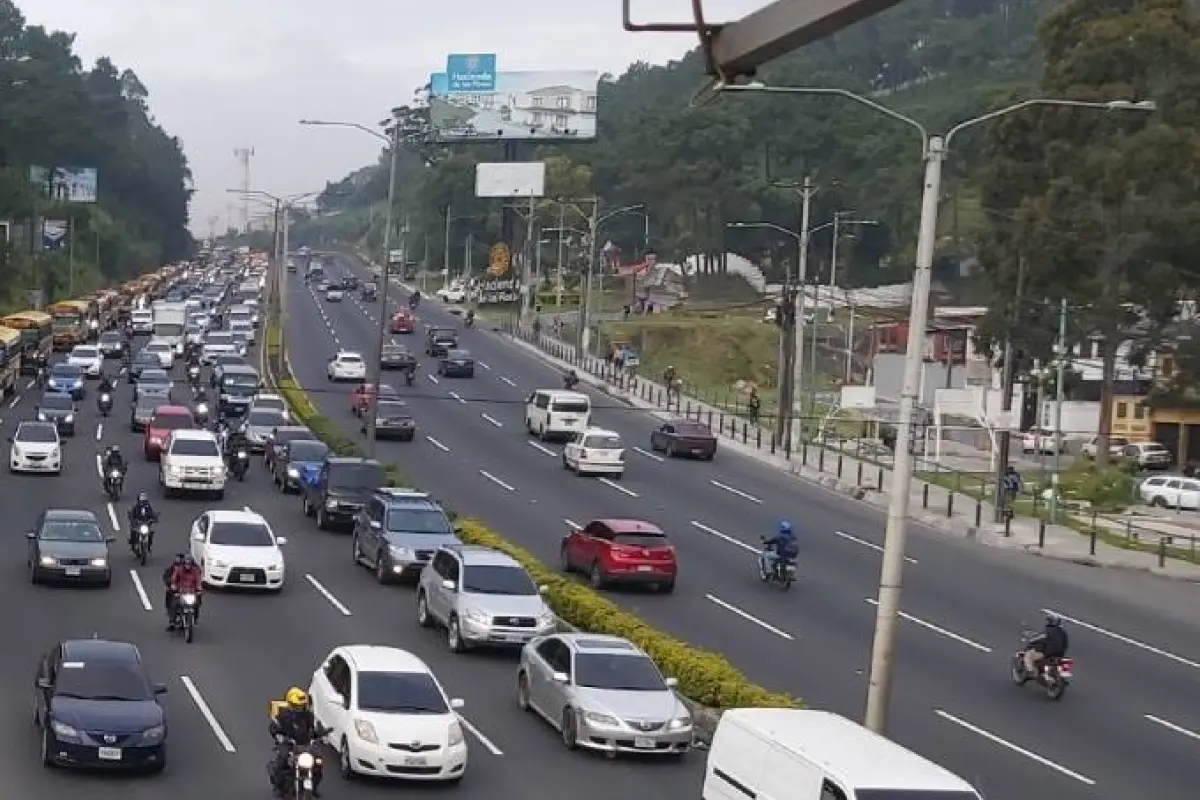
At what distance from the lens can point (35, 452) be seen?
48438 millimetres

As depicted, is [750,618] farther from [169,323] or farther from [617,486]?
[169,323]

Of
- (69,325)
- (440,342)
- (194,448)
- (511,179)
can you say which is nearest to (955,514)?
(194,448)

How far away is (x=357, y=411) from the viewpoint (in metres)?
66.8

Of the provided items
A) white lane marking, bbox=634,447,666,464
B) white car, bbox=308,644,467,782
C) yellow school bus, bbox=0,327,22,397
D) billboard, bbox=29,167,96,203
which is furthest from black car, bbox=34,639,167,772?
billboard, bbox=29,167,96,203

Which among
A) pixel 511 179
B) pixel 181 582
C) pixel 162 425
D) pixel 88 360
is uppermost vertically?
pixel 511 179

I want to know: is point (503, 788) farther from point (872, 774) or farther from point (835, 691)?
point (835, 691)

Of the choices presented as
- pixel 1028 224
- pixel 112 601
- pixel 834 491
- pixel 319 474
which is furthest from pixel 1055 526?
pixel 112 601

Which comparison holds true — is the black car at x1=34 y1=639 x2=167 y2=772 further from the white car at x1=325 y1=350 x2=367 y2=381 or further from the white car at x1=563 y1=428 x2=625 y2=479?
the white car at x1=325 y1=350 x2=367 y2=381

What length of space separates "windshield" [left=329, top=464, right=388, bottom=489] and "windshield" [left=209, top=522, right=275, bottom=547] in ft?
26.6

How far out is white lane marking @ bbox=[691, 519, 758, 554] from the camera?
4284 cm

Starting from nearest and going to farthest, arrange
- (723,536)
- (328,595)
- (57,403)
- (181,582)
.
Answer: (181,582), (328,595), (723,536), (57,403)

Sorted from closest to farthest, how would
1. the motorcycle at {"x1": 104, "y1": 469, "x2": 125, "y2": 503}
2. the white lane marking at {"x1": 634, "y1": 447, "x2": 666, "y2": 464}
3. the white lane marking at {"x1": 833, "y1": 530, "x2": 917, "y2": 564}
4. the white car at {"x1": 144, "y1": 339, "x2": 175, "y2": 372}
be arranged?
the white lane marking at {"x1": 833, "y1": 530, "x2": 917, "y2": 564}, the motorcycle at {"x1": 104, "y1": 469, "x2": 125, "y2": 503}, the white lane marking at {"x1": 634, "y1": 447, "x2": 666, "y2": 464}, the white car at {"x1": 144, "y1": 339, "x2": 175, "y2": 372}

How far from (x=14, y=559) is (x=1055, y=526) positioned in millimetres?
27316

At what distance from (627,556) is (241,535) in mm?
7055
